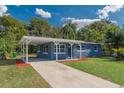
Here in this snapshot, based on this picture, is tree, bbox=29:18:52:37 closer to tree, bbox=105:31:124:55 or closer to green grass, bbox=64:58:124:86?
tree, bbox=105:31:124:55

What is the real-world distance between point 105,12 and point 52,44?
36.2 meters

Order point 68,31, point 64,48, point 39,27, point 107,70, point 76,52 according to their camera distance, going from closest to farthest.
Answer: point 107,70, point 64,48, point 76,52, point 68,31, point 39,27

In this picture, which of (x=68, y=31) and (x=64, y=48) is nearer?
(x=64, y=48)

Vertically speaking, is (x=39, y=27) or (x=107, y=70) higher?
(x=39, y=27)

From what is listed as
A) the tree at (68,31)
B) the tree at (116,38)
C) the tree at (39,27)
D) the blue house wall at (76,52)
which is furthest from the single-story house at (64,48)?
the tree at (39,27)

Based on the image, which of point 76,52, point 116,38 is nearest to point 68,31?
point 116,38

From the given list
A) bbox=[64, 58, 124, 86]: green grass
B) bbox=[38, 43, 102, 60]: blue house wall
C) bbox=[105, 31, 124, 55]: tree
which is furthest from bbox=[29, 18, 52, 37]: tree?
bbox=[64, 58, 124, 86]: green grass

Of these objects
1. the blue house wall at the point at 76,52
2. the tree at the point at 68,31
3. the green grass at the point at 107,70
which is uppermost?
the tree at the point at 68,31

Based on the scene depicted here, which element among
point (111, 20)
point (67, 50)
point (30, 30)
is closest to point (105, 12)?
point (111, 20)

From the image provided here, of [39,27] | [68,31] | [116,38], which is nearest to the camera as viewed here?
[116,38]

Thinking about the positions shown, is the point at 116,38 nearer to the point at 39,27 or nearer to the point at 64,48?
the point at 64,48

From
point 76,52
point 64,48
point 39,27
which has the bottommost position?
point 76,52

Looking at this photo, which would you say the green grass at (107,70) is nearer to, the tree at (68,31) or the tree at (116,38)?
the tree at (116,38)
